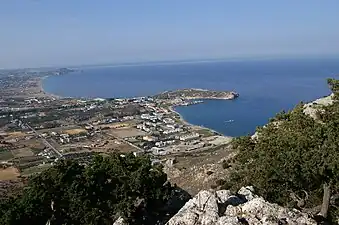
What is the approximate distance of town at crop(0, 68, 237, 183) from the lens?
58875mm

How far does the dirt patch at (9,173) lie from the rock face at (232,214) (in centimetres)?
4130

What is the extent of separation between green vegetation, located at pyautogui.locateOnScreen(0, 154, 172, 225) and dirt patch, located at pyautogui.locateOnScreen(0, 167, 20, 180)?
3311cm

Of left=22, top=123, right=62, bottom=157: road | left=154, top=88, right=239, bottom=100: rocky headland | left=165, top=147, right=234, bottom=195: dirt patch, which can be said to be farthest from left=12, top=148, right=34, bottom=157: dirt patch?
left=154, top=88, right=239, bottom=100: rocky headland

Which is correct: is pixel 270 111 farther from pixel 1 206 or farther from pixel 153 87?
pixel 153 87

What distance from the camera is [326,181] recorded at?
13.3 metres

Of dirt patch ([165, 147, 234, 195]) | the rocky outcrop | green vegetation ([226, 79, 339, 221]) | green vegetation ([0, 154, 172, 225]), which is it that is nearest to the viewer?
green vegetation ([226, 79, 339, 221])

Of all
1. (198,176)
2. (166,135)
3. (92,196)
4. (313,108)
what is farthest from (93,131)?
(313,108)

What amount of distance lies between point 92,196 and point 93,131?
2424 inches

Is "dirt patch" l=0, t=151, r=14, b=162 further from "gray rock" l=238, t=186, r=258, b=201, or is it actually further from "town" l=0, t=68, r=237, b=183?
"gray rock" l=238, t=186, r=258, b=201

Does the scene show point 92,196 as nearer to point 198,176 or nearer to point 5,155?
point 198,176

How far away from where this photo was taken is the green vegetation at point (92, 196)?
15430 mm

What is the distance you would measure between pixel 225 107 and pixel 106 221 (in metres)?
84.6

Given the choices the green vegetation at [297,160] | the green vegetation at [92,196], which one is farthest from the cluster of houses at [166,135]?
the green vegetation at [297,160]

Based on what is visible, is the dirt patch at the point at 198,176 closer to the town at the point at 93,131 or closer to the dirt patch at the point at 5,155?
the town at the point at 93,131
